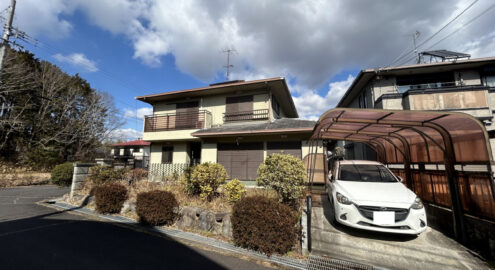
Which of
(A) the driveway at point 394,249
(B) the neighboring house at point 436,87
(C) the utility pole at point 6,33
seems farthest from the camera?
(B) the neighboring house at point 436,87

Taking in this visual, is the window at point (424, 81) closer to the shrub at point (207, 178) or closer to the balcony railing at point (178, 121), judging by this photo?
the shrub at point (207, 178)

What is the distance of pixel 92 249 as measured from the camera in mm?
3719

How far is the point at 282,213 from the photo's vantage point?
12.0ft

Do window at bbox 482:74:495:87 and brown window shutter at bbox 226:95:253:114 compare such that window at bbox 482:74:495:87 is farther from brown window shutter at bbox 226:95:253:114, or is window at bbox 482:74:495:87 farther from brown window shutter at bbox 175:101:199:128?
brown window shutter at bbox 175:101:199:128

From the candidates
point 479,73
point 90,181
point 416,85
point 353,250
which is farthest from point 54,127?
point 479,73

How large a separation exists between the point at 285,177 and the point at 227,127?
6.68 m

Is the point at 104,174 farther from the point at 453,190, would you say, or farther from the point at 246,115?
the point at 453,190

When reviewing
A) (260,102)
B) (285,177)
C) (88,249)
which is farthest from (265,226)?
(260,102)

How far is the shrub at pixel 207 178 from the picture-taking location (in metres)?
6.06

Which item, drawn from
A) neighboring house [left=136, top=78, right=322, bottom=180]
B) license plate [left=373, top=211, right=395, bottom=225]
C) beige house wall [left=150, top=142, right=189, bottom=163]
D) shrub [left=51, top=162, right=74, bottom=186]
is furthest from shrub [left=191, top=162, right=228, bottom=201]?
shrub [left=51, top=162, right=74, bottom=186]

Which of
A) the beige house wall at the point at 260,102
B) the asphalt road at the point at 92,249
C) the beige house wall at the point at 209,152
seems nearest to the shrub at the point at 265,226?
the asphalt road at the point at 92,249

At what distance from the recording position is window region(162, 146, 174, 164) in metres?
12.8

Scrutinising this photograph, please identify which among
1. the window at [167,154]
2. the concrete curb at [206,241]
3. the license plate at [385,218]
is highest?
the window at [167,154]

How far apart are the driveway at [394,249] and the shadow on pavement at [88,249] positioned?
2419 millimetres
